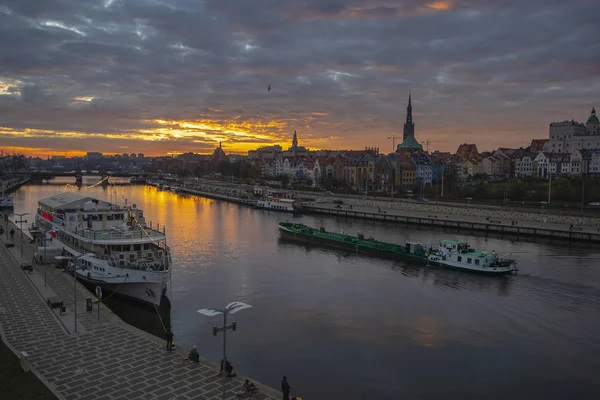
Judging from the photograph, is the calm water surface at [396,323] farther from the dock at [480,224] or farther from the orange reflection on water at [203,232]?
the dock at [480,224]

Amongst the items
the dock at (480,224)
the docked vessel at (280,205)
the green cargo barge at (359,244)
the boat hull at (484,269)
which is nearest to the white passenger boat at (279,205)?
the docked vessel at (280,205)

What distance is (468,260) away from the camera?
105ft

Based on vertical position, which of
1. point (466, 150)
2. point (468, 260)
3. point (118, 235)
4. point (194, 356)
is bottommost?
point (194, 356)

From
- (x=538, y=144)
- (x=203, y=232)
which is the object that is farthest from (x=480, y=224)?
(x=538, y=144)

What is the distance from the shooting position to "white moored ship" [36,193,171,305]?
23000 mm

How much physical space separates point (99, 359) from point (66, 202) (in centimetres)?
2112

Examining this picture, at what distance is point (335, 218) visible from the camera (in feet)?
211

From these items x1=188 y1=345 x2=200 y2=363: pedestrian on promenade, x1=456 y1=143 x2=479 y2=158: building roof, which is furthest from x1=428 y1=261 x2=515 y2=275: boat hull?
x1=456 y1=143 x2=479 y2=158: building roof

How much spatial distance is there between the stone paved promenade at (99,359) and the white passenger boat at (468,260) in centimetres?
2172

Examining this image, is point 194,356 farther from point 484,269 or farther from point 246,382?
point 484,269

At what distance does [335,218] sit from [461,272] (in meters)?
32.9

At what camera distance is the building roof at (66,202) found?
32.2m

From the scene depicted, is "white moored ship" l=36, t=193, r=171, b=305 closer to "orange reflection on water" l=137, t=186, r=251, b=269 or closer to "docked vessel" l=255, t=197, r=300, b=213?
"orange reflection on water" l=137, t=186, r=251, b=269

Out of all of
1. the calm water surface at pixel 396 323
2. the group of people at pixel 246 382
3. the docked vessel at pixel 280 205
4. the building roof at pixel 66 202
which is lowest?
the calm water surface at pixel 396 323
